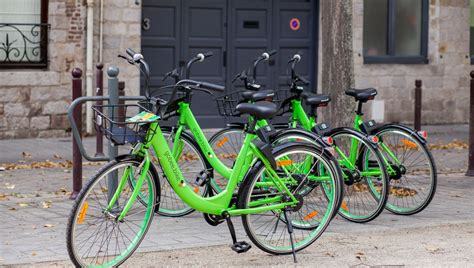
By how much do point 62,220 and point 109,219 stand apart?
1958 millimetres

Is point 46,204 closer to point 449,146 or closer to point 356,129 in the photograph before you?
point 356,129

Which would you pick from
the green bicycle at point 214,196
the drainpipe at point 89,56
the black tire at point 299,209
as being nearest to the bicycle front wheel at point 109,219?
the green bicycle at point 214,196

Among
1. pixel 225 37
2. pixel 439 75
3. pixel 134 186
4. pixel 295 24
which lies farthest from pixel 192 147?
pixel 439 75

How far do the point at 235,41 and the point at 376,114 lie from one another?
2.82 meters

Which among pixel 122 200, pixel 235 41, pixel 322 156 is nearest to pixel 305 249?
pixel 322 156

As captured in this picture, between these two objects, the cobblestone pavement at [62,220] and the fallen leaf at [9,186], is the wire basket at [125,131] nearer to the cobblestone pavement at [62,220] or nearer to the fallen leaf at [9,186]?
the cobblestone pavement at [62,220]

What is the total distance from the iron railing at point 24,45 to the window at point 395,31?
562cm

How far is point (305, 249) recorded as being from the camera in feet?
24.0

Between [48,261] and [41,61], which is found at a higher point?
[41,61]

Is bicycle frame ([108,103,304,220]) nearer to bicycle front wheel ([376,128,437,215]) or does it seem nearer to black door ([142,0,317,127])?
bicycle front wheel ([376,128,437,215])

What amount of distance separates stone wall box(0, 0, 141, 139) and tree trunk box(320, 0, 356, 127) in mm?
6046

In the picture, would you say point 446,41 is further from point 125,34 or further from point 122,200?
point 122,200

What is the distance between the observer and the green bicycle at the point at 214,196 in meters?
6.41

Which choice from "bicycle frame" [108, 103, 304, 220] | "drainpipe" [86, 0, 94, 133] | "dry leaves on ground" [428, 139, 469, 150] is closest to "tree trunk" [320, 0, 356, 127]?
"bicycle frame" [108, 103, 304, 220]
